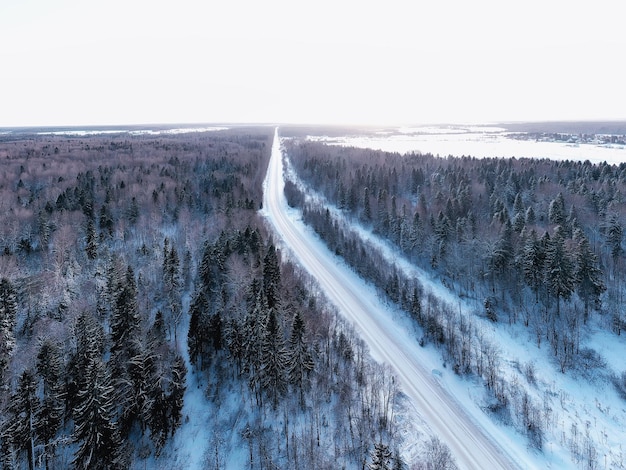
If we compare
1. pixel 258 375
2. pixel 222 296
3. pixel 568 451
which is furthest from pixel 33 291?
pixel 568 451

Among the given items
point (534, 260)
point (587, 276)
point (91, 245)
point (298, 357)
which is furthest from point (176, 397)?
point (587, 276)

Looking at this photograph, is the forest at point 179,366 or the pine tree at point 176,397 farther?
the pine tree at point 176,397

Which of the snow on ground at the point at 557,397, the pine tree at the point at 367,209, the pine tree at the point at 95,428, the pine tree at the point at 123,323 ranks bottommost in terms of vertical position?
the snow on ground at the point at 557,397

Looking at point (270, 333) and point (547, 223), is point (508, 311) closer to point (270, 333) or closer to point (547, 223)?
point (547, 223)

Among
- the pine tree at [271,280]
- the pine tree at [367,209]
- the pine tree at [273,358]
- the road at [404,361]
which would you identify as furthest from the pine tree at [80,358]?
the pine tree at [367,209]

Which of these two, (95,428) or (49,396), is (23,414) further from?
(95,428)

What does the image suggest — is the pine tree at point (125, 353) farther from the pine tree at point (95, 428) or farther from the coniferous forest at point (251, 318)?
the pine tree at point (95, 428)
